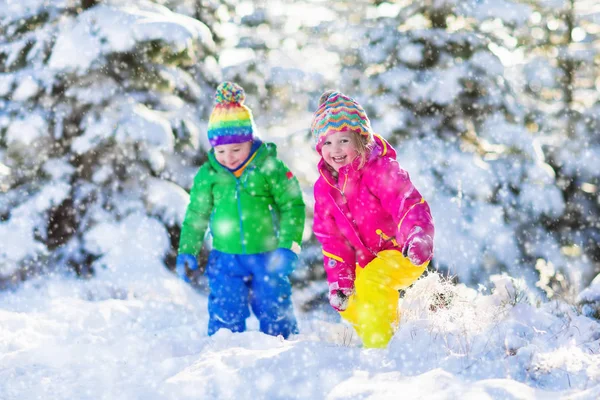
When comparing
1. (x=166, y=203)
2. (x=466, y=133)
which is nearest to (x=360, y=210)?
(x=166, y=203)

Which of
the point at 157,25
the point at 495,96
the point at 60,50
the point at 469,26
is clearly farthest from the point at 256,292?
the point at 469,26

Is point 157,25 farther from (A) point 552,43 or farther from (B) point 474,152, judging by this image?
(A) point 552,43

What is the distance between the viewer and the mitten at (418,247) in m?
3.02

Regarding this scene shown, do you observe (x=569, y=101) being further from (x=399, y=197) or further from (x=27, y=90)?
(x=27, y=90)

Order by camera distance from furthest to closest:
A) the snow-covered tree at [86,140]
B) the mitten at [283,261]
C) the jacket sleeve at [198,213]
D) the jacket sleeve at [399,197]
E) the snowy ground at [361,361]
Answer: the snow-covered tree at [86,140]
the jacket sleeve at [198,213]
the mitten at [283,261]
the jacket sleeve at [399,197]
the snowy ground at [361,361]

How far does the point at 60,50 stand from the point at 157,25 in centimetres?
134

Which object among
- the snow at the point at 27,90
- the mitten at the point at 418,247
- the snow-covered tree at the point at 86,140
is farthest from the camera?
the snow at the point at 27,90

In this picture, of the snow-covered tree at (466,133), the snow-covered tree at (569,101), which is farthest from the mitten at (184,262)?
the snow-covered tree at (569,101)

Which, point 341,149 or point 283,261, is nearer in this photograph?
point 341,149

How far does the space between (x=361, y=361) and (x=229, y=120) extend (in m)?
2.43

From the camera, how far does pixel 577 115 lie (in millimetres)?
9102

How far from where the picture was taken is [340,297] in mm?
3580

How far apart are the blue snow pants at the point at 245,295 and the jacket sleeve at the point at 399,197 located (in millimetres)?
1397

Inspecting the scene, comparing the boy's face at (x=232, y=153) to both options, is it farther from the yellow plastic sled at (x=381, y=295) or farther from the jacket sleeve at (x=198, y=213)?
the yellow plastic sled at (x=381, y=295)
